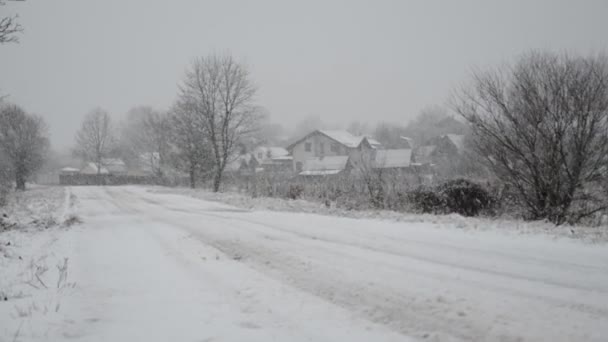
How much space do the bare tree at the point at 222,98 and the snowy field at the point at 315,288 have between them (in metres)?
23.9

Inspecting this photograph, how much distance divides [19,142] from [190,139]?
26.0 m

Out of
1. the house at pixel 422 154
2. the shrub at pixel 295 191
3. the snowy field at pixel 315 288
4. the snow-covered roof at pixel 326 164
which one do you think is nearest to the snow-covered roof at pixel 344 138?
the snow-covered roof at pixel 326 164

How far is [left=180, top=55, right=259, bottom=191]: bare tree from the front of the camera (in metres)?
31.6

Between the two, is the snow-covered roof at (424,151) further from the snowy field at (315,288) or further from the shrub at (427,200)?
the snowy field at (315,288)

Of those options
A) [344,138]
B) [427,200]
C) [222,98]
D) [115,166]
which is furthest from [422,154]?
[115,166]

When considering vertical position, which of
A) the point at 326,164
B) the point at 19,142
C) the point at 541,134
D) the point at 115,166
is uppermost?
the point at 19,142

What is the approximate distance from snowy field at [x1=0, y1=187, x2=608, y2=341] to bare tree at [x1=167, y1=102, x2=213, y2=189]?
82.7 feet

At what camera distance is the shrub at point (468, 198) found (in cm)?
1264

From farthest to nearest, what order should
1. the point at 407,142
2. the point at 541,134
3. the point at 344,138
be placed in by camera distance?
the point at 407,142
the point at 344,138
the point at 541,134

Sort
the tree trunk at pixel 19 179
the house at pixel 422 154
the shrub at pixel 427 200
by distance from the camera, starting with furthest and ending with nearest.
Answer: the house at pixel 422 154
the tree trunk at pixel 19 179
the shrub at pixel 427 200

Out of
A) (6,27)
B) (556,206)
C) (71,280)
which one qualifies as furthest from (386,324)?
(6,27)

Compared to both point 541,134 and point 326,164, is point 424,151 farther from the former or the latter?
point 541,134

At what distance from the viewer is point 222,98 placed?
31688 millimetres

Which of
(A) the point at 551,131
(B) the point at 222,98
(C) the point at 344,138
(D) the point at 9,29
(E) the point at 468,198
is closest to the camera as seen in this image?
(D) the point at 9,29
